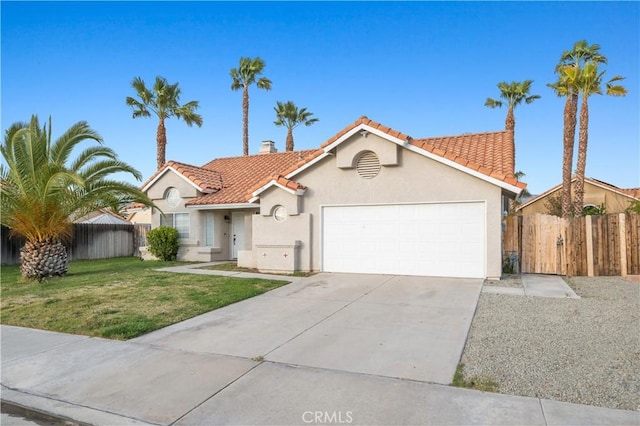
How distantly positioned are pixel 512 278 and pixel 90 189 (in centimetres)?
1358

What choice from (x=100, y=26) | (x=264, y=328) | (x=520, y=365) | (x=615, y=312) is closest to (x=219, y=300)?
(x=264, y=328)

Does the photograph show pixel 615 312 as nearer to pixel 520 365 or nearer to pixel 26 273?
pixel 520 365

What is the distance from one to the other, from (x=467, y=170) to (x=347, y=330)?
22.7 ft

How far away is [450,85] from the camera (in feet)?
60.1

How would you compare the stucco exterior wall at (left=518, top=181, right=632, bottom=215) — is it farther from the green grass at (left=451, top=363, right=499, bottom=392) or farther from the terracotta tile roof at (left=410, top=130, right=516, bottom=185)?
the green grass at (left=451, top=363, right=499, bottom=392)

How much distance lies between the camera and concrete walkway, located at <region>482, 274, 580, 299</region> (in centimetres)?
947

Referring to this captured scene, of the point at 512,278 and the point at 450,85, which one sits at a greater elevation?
the point at 450,85

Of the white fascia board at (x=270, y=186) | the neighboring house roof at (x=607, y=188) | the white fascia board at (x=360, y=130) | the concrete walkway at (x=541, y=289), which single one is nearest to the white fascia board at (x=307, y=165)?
the white fascia board at (x=360, y=130)

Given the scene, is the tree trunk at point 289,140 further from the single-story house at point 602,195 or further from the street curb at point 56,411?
the street curb at point 56,411

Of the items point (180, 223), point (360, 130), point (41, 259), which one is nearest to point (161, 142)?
point (180, 223)

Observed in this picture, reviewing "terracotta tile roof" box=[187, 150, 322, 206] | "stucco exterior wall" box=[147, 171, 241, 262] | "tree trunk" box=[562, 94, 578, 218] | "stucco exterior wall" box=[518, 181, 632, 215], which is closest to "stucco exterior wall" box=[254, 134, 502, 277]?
"terracotta tile roof" box=[187, 150, 322, 206]

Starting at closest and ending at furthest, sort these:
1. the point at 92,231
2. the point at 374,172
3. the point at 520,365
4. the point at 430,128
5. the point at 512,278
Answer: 1. the point at 520,365
2. the point at 512,278
3. the point at 374,172
4. the point at 92,231
5. the point at 430,128

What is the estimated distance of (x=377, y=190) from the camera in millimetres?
12695

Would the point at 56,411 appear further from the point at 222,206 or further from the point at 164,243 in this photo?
the point at 164,243
